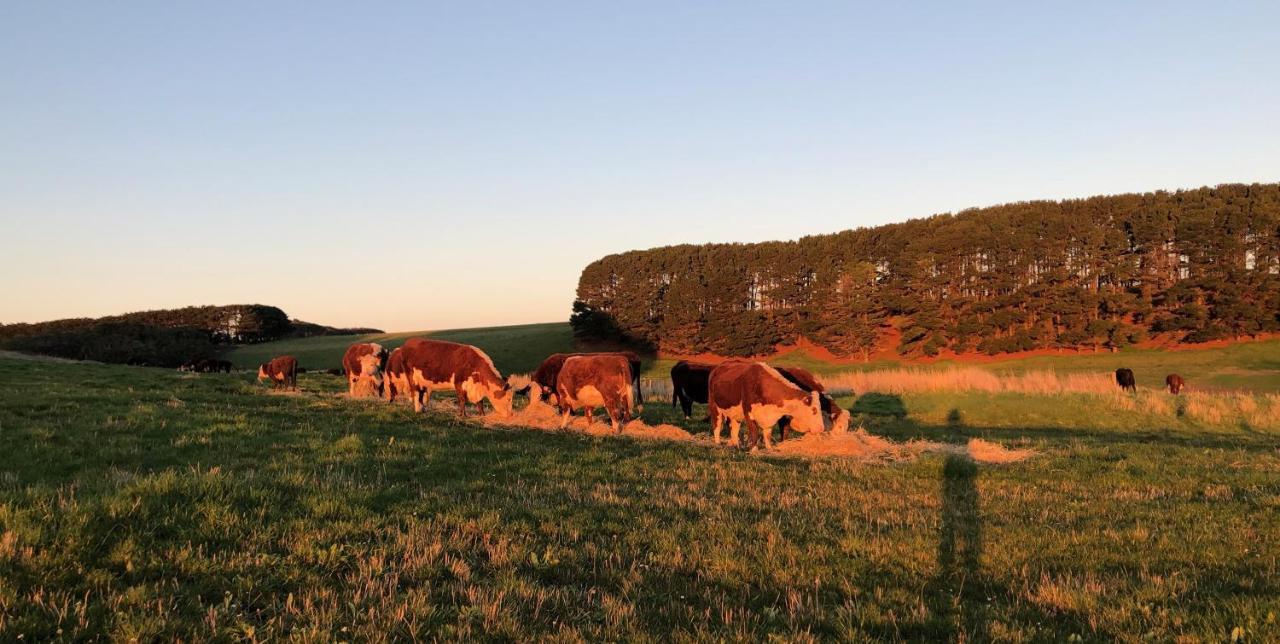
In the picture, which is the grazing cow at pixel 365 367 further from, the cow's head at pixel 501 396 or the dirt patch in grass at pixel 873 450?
the dirt patch in grass at pixel 873 450

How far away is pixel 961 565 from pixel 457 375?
1462 centimetres

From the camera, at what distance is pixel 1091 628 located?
14.9 ft

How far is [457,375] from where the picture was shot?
59.8 ft

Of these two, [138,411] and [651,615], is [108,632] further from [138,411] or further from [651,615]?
[138,411]

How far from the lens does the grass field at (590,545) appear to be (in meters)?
4.16

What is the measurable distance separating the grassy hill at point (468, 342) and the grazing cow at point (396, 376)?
3836 centimetres

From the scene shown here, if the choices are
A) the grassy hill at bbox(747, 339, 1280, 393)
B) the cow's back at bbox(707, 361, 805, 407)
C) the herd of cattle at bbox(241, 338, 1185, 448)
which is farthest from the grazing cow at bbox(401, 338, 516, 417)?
the grassy hill at bbox(747, 339, 1280, 393)

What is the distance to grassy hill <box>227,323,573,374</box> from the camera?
67375mm

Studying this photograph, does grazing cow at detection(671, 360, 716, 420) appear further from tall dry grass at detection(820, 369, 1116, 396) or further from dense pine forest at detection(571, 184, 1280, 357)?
dense pine forest at detection(571, 184, 1280, 357)

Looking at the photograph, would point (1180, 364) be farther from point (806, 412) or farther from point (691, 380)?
point (806, 412)

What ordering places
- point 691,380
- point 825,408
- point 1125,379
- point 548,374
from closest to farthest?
point 825,408 → point 548,374 → point 691,380 → point 1125,379

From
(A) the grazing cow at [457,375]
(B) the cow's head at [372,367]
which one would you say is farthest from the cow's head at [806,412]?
(B) the cow's head at [372,367]

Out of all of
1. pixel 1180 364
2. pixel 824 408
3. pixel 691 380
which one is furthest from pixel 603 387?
pixel 1180 364

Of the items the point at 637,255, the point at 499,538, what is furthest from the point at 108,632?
the point at 637,255
